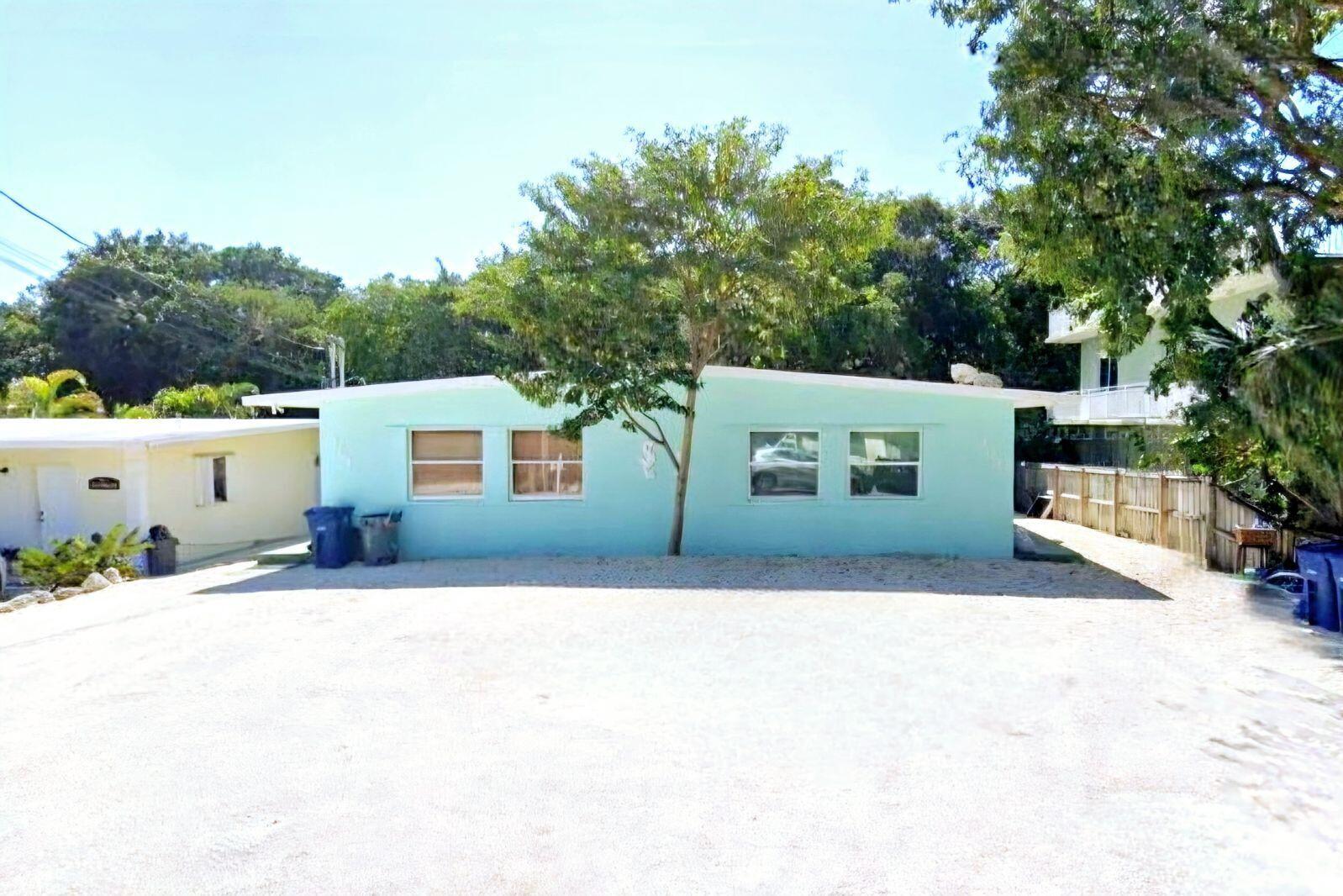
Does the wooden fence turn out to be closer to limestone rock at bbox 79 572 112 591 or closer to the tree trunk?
the tree trunk

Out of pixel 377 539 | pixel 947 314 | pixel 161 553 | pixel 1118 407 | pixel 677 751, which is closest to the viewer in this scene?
pixel 677 751

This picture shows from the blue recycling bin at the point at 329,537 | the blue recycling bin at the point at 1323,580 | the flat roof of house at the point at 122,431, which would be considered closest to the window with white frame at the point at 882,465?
the blue recycling bin at the point at 1323,580

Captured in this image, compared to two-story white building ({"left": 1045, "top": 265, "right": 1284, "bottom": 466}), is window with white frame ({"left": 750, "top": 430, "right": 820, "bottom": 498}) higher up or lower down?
lower down

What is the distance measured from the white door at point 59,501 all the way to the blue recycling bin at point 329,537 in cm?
690

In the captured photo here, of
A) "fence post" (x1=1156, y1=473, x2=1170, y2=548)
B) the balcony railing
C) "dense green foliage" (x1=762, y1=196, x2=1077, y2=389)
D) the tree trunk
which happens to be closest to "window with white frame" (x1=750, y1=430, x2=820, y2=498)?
the tree trunk

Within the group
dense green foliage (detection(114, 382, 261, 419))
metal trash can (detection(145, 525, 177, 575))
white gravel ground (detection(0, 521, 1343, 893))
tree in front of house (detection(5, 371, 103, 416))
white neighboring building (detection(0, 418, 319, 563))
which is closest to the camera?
white gravel ground (detection(0, 521, 1343, 893))

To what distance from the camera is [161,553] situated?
1529 cm

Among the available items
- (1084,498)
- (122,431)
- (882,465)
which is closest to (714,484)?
(882,465)

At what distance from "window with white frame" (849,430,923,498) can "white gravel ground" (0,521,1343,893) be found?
14.6ft

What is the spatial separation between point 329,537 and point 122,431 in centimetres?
642

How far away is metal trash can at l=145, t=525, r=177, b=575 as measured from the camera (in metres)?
15.2

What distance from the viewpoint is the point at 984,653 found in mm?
7938

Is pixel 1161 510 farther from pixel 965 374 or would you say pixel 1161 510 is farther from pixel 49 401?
pixel 49 401

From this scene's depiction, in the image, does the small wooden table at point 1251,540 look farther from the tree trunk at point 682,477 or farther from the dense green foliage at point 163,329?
the dense green foliage at point 163,329
